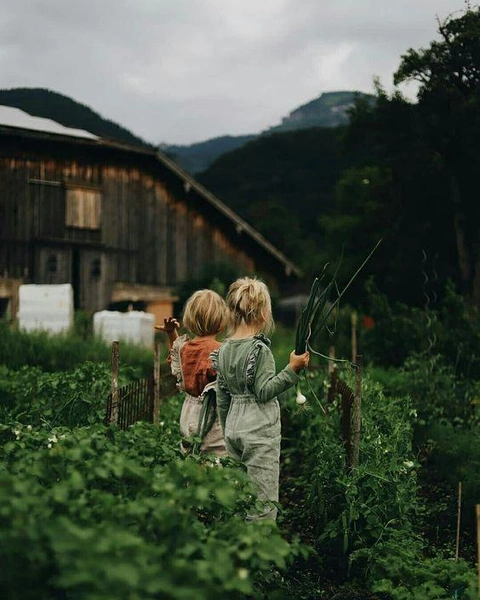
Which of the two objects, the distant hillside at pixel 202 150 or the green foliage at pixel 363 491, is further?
the distant hillside at pixel 202 150

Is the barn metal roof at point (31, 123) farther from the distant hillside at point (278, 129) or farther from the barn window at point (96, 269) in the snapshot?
the distant hillside at point (278, 129)

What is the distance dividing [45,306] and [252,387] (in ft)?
48.1

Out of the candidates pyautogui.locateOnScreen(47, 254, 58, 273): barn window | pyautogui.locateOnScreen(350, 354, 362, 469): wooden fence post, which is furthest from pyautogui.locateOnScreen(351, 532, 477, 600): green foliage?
pyautogui.locateOnScreen(47, 254, 58, 273): barn window

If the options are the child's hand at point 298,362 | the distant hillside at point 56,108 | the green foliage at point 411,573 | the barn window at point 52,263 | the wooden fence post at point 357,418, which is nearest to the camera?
the green foliage at point 411,573

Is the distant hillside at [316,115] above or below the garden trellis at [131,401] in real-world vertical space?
above

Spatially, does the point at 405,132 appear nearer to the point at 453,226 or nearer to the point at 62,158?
the point at 453,226

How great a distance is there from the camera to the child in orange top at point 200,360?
5172 millimetres

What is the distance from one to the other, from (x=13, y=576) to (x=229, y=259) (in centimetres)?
2103

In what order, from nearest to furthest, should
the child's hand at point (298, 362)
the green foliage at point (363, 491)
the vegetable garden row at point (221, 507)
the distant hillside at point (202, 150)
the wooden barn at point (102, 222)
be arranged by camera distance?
the vegetable garden row at point (221, 507) → the child's hand at point (298, 362) → the green foliage at point (363, 491) → the wooden barn at point (102, 222) → the distant hillside at point (202, 150)

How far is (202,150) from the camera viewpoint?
70.4 meters

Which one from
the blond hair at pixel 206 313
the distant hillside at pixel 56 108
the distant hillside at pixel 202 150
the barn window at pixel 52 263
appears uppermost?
the distant hillside at pixel 202 150

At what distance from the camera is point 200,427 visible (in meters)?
5.13

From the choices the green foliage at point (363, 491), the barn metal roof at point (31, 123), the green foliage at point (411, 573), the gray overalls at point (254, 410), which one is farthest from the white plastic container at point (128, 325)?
the green foliage at point (411, 573)

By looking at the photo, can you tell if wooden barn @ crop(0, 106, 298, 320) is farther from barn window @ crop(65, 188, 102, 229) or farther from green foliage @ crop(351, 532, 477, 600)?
green foliage @ crop(351, 532, 477, 600)
